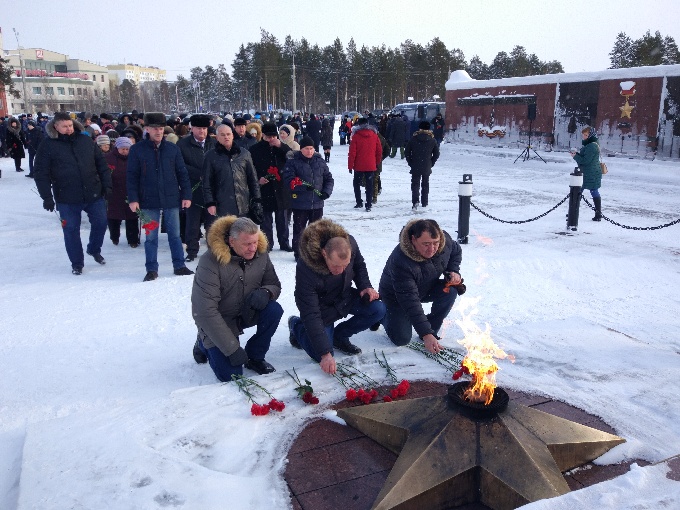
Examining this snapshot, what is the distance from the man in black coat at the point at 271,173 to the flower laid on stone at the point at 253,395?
13.5 ft

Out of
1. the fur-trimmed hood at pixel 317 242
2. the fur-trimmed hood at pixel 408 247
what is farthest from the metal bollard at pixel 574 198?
the fur-trimmed hood at pixel 317 242

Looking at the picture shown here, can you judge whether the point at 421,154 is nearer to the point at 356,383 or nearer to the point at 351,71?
the point at 356,383

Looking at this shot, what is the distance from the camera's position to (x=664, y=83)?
675 inches

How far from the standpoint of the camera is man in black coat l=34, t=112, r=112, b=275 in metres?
6.61

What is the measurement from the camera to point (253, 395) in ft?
12.5

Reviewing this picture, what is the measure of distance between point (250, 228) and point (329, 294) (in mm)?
824

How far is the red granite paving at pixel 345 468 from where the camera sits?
277 cm

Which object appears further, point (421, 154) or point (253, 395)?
point (421, 154)

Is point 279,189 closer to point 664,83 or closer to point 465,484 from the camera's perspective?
point 465,484

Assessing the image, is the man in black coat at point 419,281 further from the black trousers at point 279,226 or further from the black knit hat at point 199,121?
the black knit hat at point 199,121

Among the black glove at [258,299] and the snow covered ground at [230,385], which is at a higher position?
the black glove at [258,299]

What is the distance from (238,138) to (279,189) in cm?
144

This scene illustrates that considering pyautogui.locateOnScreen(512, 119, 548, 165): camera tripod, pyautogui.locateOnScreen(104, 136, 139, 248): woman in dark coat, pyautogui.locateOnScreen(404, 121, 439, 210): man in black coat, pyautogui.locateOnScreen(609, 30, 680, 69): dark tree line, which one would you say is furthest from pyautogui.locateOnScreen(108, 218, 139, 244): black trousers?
pyautogui.locateOnScreen(609, 30, 680, 69): dark tree line

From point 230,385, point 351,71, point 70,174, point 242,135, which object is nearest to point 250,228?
point 230,385
